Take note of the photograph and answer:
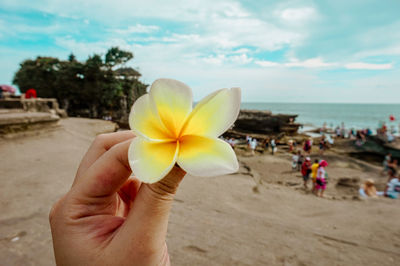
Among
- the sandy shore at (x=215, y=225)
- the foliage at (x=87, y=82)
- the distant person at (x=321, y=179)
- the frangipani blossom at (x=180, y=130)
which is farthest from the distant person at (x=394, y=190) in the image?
the foliage at (x=87, y=82)

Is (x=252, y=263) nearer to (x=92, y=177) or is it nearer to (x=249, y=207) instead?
(x=92, y=177)

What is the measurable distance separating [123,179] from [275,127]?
29.4 m

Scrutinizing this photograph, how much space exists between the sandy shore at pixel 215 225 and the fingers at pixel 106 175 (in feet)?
6.32

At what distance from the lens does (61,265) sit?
1035mm

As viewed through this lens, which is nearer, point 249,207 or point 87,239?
point 87,239

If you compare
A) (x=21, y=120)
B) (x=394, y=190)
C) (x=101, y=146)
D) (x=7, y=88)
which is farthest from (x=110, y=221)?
(x=7, y=88)

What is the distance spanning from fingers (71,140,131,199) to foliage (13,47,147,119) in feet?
77.8

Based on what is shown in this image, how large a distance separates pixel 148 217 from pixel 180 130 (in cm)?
43

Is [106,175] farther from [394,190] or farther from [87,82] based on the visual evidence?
[87,82]

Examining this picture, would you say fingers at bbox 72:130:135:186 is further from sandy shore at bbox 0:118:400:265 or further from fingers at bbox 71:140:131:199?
sandy shore at bbox 0:118:400:265

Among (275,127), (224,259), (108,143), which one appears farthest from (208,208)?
(275,127)

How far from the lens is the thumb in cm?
93

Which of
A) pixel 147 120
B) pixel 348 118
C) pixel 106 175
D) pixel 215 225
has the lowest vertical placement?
pixel 348 118

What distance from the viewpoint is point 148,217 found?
96 centimetres
